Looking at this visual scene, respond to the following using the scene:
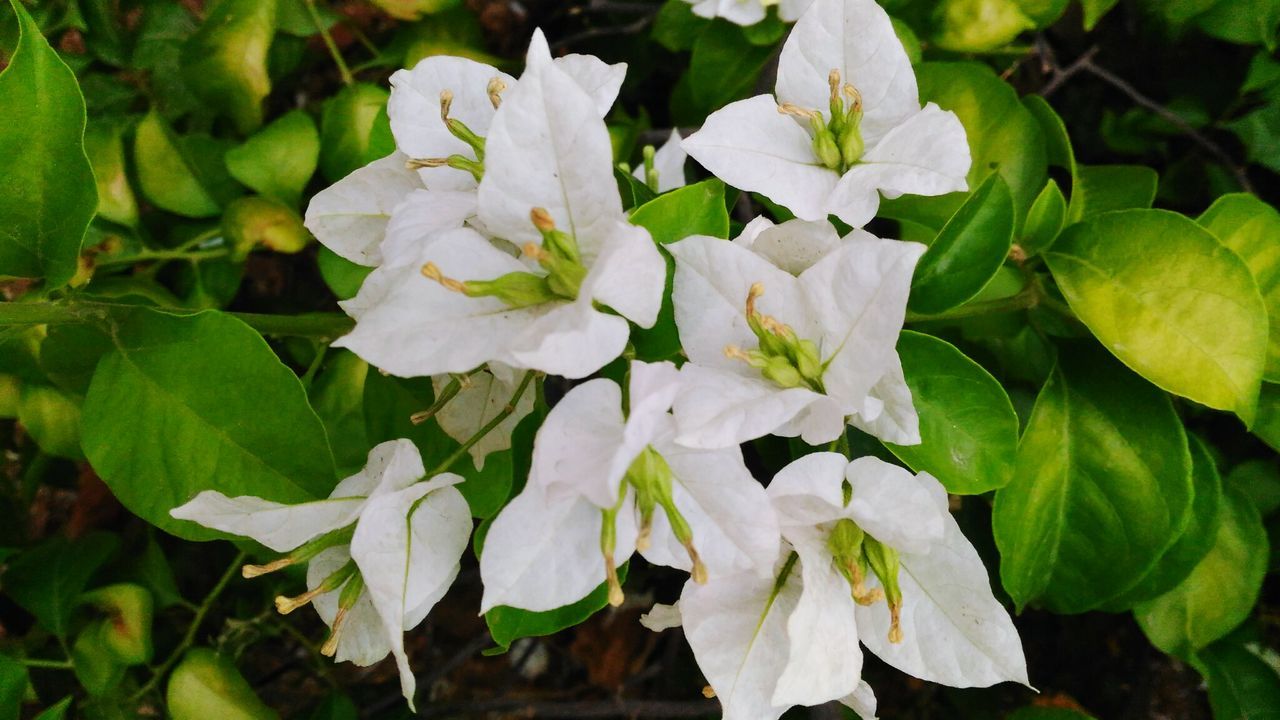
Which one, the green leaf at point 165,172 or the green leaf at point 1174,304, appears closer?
the green leaf at point 1174,304

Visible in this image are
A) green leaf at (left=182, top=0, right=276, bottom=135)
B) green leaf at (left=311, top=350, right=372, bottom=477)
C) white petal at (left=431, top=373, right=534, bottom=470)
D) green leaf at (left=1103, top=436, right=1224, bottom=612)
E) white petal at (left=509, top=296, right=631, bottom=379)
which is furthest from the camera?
green leaf at (left=182, top=0, right=276, bottom=135)

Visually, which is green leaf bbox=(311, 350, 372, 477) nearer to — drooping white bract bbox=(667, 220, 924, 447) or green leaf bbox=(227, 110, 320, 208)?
green leaf bbox=(227, 110, 320, 208)

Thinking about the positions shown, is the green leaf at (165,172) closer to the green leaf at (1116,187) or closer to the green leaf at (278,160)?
the green leaf at (278,160)

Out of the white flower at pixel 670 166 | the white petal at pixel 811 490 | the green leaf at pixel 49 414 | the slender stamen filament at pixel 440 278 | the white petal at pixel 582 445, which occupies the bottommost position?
the green leaf at pixel 49 414

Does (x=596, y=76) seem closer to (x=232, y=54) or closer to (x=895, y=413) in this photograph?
(x=895, y=413)

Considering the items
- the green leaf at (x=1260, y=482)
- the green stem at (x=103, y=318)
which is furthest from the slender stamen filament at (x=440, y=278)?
the green leaf at (x=1260, y=482)

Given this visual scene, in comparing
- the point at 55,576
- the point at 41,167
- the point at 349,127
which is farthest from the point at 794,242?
the point at 55,576

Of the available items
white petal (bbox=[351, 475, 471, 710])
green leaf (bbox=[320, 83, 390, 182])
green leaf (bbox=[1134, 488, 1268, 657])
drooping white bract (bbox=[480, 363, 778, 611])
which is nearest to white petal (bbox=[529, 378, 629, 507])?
drooping white bract (bbox=[480, 363, 778, 611])
